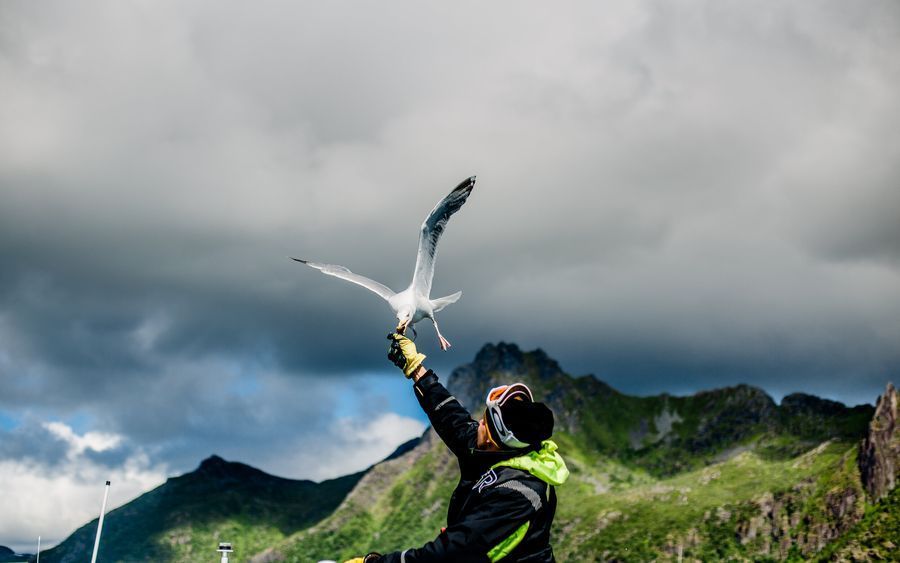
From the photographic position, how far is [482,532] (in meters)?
7.10

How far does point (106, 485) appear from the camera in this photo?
11.1 meters

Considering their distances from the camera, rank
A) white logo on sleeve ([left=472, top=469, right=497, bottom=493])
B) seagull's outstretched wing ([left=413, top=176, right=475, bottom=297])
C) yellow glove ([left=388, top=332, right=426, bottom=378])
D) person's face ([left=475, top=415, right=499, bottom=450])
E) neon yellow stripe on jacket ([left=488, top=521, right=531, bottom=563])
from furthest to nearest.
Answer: seagull's outstretched wing ([left=413, top=176, right=475, bottom=297]) → yellow glove ([left=388, top=332, right=426, bottom=378]) → person's face ([left=475, top=415, right=499, bottom=450]) → white logo on sleeve ([left=472, top=469, right=497, bottom=493]) → neon yellow stripe on jacket ([left=488, top=521, right=531, bottom=563])

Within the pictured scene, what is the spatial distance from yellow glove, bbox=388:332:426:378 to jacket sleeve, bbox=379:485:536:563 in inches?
94.0

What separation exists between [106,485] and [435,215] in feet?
23.0

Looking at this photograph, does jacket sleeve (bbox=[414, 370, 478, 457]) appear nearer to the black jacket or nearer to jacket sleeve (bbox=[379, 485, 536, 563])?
the black jacket

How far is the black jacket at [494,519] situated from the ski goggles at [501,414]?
0.54ft

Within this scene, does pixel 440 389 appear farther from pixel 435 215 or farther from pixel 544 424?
pixel 435 215

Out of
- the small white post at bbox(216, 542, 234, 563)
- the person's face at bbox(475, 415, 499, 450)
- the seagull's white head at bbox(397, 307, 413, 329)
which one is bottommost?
the small white post at bbox(216, 542, 234, 563)

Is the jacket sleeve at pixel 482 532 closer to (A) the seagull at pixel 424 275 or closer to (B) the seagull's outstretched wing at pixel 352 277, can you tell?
(A) the seagull at pixel 424 275

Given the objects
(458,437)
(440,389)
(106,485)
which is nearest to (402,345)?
(440,389)

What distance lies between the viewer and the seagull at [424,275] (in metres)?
12.0

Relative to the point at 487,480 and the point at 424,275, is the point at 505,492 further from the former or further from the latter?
the point at 424,275

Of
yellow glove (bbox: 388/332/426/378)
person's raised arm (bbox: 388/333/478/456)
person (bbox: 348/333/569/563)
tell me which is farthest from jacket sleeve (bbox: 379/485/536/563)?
yellow glove (bbox: 388/332/426/378)

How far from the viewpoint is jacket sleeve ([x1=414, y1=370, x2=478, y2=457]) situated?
28.1ft
